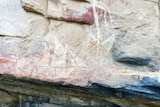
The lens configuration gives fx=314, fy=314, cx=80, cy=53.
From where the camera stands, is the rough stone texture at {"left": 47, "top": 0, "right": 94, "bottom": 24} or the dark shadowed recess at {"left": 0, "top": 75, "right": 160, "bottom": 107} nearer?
the dark shadowed recess at {"left": 0, "top": 75, "right": 160, "bottom": 107}

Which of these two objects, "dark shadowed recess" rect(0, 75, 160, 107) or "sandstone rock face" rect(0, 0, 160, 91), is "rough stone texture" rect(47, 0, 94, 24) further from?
"dark shadowed recess" rect(0, 75, 160, 107)

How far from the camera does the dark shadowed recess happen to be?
3.78 feet

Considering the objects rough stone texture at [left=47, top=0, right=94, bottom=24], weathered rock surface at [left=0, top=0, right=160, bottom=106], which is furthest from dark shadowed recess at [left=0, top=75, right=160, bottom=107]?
rough stone texture at [left=47, top=0, right=94, bottom=24]

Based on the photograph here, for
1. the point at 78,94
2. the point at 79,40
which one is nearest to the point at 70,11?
the point at 79,40

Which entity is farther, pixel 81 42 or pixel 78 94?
pixel 81 42

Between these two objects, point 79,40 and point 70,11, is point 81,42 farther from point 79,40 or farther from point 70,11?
point 70,11

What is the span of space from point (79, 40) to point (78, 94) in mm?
235

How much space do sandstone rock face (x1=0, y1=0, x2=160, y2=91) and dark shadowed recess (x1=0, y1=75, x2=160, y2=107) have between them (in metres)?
0.03

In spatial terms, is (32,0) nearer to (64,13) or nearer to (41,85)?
(64,13)

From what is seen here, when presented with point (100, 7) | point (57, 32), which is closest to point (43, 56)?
point (57, 32)

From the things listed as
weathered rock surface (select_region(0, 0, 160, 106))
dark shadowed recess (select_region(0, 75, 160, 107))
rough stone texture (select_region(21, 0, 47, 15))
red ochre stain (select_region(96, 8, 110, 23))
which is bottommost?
dark shadowed recess (select_region(0, 75, 160, 107))

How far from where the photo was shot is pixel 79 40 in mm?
1320

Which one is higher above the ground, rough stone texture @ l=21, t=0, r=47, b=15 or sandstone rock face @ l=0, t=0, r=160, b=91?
rough stone texture @ l=21, t=0, r=47, b=15

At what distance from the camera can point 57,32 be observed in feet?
4.25
